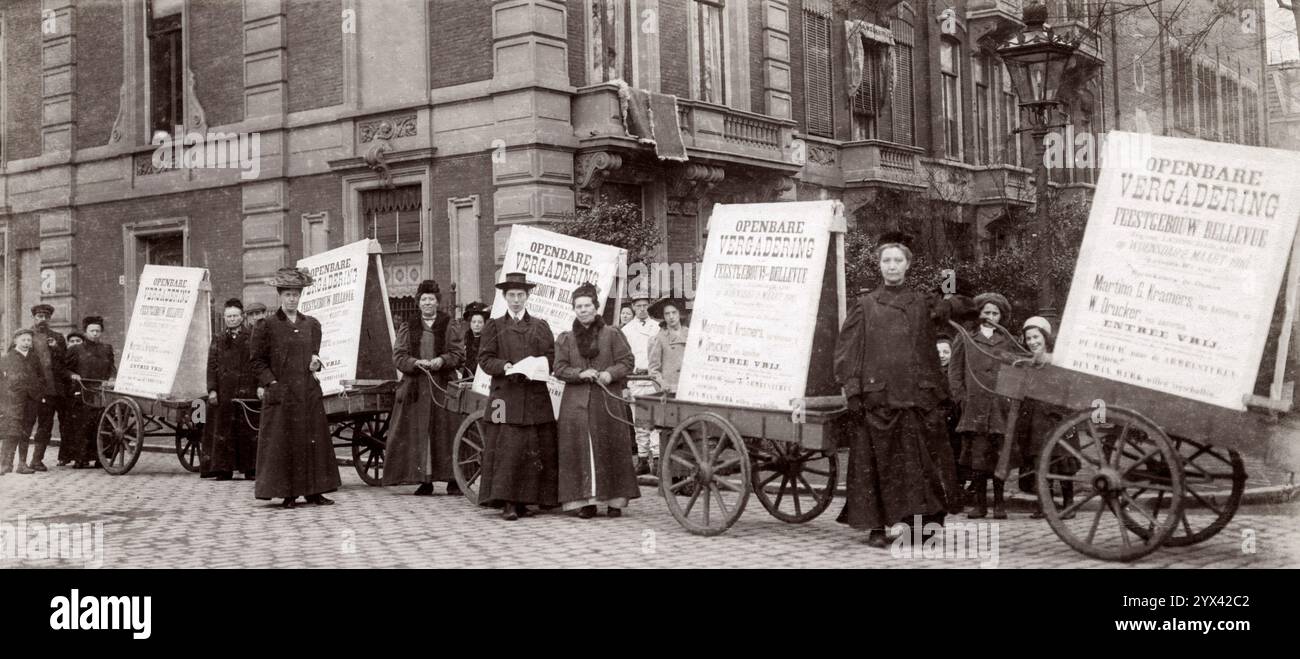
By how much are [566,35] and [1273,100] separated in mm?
13978

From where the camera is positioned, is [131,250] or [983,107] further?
[983,107]

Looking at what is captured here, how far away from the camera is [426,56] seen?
17.7 m

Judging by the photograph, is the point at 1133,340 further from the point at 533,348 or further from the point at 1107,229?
the point at 533,348

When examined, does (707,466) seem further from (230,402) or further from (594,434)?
(230,402)

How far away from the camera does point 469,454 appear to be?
10781 millimetres

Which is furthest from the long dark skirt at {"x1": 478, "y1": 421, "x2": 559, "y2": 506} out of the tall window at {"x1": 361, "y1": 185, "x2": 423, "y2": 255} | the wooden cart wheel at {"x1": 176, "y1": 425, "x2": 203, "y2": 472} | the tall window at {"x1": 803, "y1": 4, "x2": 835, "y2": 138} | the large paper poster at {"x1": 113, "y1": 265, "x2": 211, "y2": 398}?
the tall window at {"x1": 803, "y1": 4, "x2": 835, "y2": 138}

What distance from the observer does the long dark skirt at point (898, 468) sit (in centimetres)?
735

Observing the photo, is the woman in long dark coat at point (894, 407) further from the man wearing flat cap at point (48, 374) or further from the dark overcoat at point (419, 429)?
the man wearing flat cap at point (48, 374)

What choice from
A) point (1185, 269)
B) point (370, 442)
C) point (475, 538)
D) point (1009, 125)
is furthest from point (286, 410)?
point (1009, 125)

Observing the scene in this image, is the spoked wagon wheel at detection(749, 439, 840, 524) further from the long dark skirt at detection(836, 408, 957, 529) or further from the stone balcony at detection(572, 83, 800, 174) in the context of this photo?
the stone balcony at detection(572, 83, 800, 174)

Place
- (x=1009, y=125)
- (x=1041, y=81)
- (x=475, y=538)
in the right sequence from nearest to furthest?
(x=475, y=538) → (x=1041, y=81) → (x=1009, y=125)

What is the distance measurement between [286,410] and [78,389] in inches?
205

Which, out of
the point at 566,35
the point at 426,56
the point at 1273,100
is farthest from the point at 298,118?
the point at 1273,100

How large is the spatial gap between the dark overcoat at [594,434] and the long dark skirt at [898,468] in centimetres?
242
